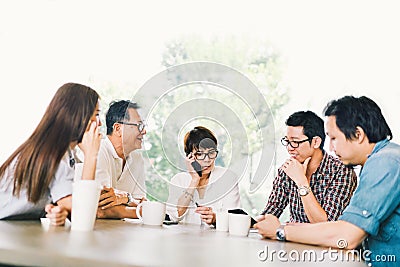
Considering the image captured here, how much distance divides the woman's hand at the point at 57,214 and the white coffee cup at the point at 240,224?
520 millimetres

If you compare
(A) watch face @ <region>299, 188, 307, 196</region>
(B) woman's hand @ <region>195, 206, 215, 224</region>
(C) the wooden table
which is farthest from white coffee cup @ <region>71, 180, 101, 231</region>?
(A) watch face @ <region>299, 188, 307, 196</region>

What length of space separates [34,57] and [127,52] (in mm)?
767

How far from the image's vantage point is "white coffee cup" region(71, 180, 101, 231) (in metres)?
1.36

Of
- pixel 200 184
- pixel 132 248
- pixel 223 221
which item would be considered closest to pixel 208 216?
pixel 223 221

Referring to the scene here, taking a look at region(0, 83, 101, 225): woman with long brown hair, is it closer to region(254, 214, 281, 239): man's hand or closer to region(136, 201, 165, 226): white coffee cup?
region(136, 201, 165, 226): white coffee cup

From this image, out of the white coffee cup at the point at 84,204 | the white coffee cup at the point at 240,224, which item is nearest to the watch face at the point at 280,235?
the white coffee cup at the point at 240,224

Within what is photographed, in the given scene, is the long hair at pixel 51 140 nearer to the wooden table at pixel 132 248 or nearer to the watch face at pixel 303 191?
the wooden table at pixel 132 248

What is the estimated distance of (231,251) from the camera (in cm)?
120

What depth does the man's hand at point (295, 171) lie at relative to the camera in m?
2.02

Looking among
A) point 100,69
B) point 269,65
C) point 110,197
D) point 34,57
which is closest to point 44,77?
point 34,57

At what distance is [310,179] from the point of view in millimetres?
2209

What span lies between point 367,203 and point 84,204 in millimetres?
750

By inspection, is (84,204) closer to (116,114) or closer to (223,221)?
(223,221)

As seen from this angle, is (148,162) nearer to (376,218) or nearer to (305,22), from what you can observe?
(376,218)
